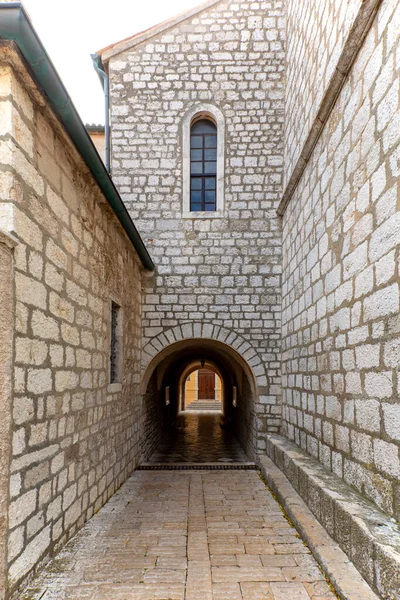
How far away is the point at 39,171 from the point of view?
308cm

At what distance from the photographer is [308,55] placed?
5.40 metres

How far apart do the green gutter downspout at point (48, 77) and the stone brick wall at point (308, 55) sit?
237cm

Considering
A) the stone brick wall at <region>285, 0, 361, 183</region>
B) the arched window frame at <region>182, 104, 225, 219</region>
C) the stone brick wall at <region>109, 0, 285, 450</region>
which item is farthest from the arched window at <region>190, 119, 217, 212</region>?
the stone brick wall at <region>285, 0, 361, 183</region>

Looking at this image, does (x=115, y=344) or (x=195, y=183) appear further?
(x=195, y=183)

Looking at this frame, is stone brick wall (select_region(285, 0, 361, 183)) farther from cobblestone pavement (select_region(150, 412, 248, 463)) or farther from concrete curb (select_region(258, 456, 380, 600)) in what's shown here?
cobblestone pavement (select_region(150, 412, 248, 463))

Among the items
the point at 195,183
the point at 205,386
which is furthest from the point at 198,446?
the point at 205,386

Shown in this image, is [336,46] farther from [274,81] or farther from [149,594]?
[149,594]

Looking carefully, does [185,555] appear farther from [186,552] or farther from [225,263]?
[225,263]

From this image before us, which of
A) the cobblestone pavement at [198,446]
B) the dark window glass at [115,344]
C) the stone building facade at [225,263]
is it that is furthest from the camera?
the cobblestone pavement at [198,446]

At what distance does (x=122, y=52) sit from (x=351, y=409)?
23.5ft

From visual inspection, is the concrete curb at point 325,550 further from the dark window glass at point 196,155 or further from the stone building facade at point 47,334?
the dark window glass at point 196,155

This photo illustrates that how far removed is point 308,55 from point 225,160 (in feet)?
7.91

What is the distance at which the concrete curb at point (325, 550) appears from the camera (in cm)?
265

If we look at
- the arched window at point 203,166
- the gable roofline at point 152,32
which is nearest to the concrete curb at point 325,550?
the arched window at point 203,166
